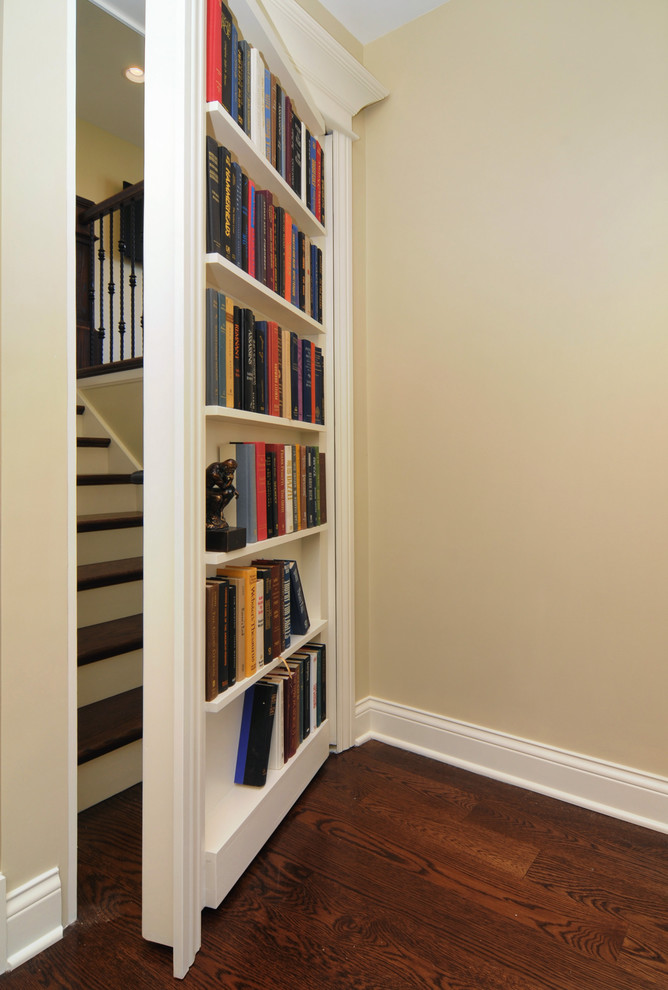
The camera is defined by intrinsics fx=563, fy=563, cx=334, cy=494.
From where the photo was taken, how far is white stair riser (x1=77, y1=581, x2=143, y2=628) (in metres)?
2.09

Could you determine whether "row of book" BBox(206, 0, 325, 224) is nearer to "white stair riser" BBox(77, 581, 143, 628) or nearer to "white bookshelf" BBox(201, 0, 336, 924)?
"white bookshelf" BBox(201, 0, 336, 924)

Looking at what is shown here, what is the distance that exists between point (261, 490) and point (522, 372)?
0.97 m

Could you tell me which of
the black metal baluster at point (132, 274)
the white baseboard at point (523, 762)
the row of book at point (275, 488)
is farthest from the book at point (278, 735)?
the black metal baluster at point (132, 274)

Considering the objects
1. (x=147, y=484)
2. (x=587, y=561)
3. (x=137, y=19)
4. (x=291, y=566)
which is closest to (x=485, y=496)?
(x=587, y=561)

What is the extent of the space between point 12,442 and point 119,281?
3349mm

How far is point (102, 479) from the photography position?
2633mm

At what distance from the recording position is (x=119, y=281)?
4.07m

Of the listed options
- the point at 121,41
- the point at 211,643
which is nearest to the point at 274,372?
the point at 211,643

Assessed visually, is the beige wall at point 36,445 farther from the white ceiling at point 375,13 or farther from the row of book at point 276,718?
the white ceiling at point 375,13

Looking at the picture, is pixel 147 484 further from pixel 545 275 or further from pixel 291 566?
pixel 545 275

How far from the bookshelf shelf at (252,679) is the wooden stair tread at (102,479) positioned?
1.18m

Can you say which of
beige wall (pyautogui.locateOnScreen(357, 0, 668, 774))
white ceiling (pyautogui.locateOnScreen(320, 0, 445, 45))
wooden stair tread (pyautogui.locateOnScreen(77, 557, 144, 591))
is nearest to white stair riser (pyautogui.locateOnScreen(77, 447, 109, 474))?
wooden stair tread (pyautogui.locateOnScreen(77, 557, 144, 591))

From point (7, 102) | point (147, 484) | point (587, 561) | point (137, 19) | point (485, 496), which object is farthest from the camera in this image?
point (137, 19)

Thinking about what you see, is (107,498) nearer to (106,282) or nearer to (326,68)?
(326,68)
